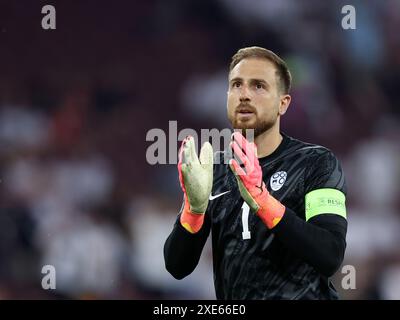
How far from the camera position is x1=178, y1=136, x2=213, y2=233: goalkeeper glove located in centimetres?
366

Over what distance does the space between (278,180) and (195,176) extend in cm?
47

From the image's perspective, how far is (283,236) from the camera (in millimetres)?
3555

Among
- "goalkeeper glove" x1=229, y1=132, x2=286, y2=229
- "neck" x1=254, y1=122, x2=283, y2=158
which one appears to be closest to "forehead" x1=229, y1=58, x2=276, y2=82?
"neck" x1=254, y1=122, x2=283, y2=158

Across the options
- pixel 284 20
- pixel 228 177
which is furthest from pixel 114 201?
pixel 228 177

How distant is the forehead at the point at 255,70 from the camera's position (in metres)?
3.95

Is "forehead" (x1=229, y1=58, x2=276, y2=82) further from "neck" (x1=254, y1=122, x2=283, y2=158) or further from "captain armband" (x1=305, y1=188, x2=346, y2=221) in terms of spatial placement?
"captain armband" (x1=305, y1=188, x2=346, y2=221)

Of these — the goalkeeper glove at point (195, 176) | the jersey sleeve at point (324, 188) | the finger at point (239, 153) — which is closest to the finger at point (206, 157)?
the goalkeeper glove at point (195, 176)

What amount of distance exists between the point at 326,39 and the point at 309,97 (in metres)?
1.22

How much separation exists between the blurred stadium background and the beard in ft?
15.8

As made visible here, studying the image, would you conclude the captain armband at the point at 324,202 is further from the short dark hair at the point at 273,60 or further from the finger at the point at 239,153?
the short dark hair at the point at 273,60

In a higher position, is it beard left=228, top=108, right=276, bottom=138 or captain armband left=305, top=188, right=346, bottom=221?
beard left=228, top=108, right=276, bottom=138

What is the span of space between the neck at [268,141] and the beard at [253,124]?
0.05 meters

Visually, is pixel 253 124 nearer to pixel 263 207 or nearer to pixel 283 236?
pixel 263 207

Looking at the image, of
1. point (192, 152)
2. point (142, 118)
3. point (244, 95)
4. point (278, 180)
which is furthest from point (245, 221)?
point (142, 118)
